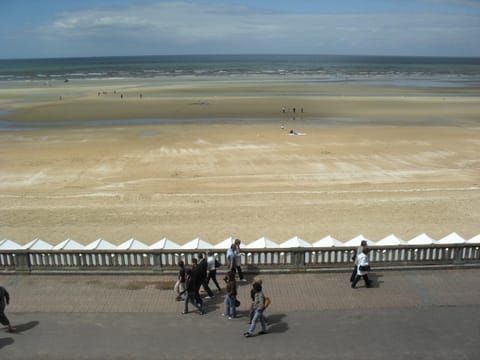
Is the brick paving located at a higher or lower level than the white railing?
lower

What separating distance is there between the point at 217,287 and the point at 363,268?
3575mm

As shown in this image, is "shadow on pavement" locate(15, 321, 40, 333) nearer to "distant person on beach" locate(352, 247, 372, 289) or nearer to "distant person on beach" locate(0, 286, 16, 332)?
"distant person on beach" locate(0, 286, 16, 332)

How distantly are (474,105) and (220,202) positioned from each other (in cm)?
5482

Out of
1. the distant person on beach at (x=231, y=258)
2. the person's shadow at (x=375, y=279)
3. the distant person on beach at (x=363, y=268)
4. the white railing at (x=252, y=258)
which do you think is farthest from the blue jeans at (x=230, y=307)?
the person's shadow at (x=375, y=279)

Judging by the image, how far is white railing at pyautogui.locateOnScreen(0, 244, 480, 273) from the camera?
11812mm

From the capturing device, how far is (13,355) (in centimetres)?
849

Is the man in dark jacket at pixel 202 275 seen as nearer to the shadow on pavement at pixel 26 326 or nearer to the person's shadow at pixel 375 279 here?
the shadow on pavement at pixel 26 326

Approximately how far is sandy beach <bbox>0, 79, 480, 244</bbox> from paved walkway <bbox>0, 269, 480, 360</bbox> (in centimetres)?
599

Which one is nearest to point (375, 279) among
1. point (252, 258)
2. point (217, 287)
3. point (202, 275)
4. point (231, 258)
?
point (252, 258)

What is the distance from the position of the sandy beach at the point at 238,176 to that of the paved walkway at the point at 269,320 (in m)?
5.99

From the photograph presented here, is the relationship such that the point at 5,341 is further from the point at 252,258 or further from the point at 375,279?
the point at 375,279

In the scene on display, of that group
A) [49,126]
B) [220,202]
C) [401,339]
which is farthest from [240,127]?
[401,339]

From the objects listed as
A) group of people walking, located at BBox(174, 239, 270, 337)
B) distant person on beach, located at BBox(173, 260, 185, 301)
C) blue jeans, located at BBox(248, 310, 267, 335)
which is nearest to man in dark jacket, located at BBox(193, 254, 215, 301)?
group of people walking, located at BBox(174, 239, 270, 337)

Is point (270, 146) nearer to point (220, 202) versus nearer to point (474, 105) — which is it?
point (220, 202)
